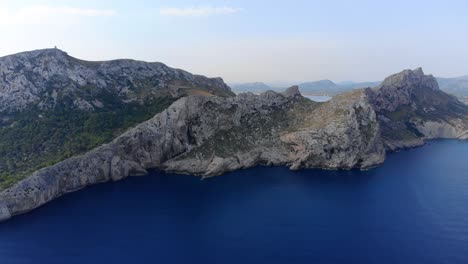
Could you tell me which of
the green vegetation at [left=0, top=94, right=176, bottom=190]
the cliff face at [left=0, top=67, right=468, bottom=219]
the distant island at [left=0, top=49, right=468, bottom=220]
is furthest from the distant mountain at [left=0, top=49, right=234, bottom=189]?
the cliff face at [left=0, top=67, right=468, bottom=219]

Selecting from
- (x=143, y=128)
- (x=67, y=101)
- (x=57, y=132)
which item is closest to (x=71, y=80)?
(x=67, y=101)

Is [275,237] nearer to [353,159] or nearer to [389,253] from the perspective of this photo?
[389,253]

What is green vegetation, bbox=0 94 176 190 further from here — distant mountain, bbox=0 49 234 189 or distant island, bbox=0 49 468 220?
distant island, bbox=0 49 468 220

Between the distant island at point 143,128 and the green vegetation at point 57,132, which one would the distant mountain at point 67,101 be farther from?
the distant island at point 143,128

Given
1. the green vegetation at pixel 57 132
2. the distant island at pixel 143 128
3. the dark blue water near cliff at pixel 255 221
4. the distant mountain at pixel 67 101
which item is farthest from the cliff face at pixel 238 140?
the distant mountain at pixel 67 101

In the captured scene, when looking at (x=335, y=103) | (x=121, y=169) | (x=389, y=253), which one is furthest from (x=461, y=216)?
(x=121, y=169)

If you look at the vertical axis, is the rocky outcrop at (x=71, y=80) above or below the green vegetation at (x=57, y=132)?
above

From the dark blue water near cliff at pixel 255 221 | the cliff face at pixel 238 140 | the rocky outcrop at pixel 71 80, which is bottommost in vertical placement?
the dark blue water near cliff at pixel 255 221
